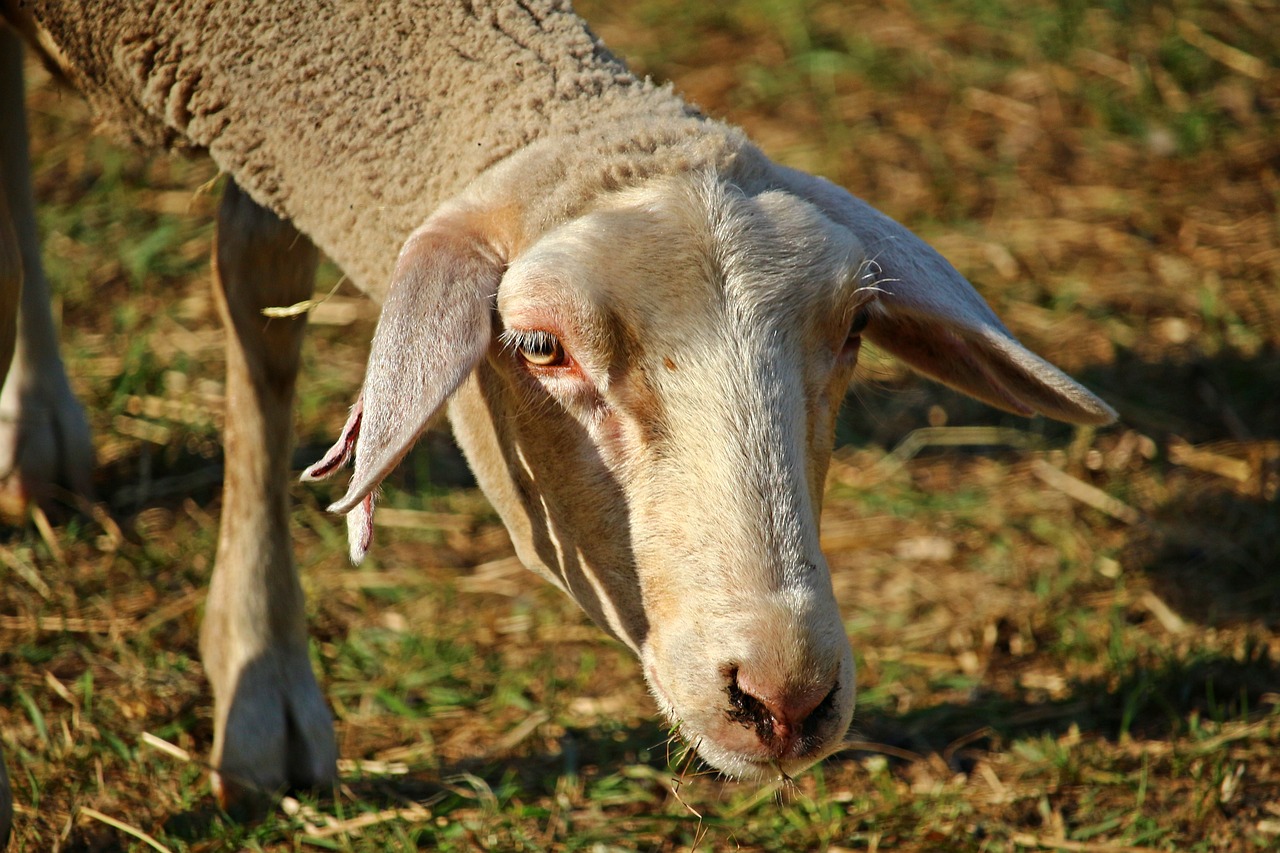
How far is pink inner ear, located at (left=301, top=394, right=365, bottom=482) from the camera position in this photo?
233cm

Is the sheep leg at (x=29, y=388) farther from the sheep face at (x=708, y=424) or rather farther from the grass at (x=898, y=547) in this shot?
the sheep face at (x=708, y=424)

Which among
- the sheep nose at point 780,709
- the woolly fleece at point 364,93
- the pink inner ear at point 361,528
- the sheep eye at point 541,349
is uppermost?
the woolly fleece at point 364,93

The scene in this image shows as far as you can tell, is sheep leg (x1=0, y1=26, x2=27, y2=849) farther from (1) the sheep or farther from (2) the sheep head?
(2) the sheep head

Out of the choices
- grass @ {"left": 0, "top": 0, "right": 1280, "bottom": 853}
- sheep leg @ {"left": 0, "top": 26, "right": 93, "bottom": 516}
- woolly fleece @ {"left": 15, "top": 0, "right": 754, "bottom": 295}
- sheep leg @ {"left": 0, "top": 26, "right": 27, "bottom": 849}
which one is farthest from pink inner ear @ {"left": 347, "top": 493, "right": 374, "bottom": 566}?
sheep leg @ {"left": 0, "top": 26, "right": 93, "bottom": 516}

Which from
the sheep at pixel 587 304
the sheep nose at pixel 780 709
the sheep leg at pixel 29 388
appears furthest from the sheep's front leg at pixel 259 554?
the sheep nose at pixel 780 709

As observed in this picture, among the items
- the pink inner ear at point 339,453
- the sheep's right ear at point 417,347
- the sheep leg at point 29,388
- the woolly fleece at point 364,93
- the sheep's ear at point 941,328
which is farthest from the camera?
the sheep leg at point 29,388

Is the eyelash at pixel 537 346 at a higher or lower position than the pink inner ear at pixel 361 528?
higher

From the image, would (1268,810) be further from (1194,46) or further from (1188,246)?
(1194,46)

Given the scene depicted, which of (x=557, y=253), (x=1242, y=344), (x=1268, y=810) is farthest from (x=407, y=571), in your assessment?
(x=1242, y=344)

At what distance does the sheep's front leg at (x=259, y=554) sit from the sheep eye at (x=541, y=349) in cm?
123

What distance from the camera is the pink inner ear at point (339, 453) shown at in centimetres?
233

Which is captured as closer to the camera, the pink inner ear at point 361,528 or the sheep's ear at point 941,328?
the pink inner ear at point 361,528

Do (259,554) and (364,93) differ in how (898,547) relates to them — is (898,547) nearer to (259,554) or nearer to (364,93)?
(259,554)

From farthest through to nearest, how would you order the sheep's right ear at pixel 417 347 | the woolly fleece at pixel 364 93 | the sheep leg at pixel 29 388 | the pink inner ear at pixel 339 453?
the sheep leg at pixel 29 388
the woolly fleece at pixel 364 93
the pink inner ear at pixel 339 453
the sheep's right ear at pixel 417 347
